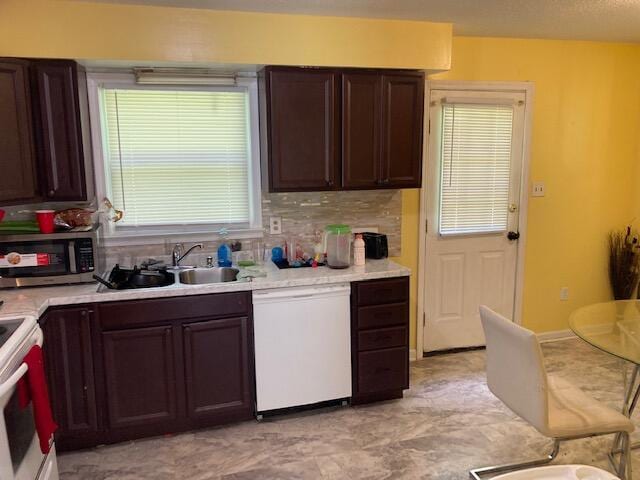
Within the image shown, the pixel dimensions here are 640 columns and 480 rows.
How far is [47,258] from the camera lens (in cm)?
269

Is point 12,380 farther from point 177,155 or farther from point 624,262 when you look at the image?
point 624,262

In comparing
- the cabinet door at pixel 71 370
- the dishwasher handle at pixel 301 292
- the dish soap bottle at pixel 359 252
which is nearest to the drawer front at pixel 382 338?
the dishwasher handle at pixel 301 292

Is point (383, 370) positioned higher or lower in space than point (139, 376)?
lower

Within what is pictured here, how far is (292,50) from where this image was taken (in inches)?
115

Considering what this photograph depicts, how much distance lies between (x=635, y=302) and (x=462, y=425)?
122cm

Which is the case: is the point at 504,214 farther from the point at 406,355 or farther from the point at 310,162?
the point at 310,162

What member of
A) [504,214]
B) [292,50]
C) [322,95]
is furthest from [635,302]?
[292,50]

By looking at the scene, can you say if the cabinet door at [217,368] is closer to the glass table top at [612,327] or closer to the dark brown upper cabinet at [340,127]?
the dark brown upper cabinet at [340,127]

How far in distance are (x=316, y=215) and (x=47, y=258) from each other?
5.40 ft

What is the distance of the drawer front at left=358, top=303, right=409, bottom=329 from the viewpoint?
303 cm

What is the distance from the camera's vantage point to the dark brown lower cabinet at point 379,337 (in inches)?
119

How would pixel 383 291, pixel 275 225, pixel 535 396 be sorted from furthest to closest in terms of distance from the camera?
pixel 275 225 < pixel 383 291 < pixel 535 396

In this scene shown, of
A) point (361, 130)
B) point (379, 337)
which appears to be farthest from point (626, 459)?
point (361, 130)

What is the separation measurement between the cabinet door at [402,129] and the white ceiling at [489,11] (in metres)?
0.40
